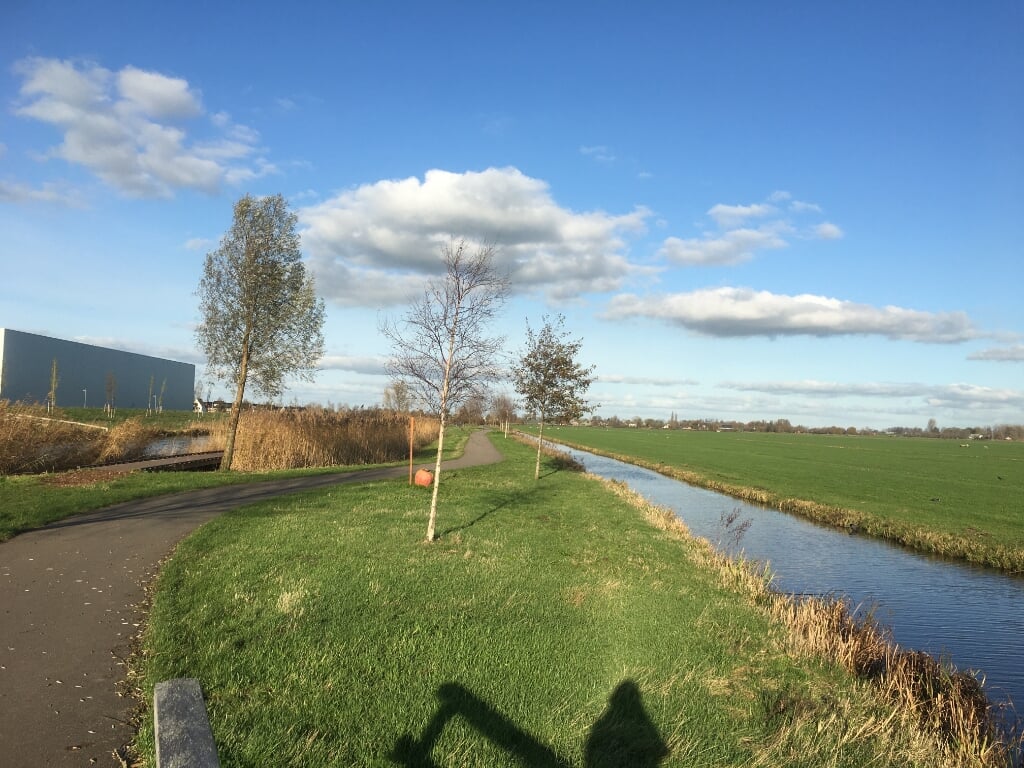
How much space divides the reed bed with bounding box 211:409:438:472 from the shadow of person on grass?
20.4m

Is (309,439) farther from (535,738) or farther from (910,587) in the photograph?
(535,738)

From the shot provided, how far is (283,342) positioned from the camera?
23250 mm

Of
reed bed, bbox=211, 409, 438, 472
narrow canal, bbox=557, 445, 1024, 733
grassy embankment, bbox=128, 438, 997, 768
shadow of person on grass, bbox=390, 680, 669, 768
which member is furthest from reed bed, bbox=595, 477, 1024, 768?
reed bed, bbox=211, 409, 438, 472

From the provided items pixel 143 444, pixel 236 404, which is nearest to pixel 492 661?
pixel 236 404

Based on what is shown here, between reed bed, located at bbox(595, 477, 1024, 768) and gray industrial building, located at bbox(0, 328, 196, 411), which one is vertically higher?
gray industrial building, located at bbox(0, 328, 196, 411)

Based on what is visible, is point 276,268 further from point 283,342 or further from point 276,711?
point 276,711

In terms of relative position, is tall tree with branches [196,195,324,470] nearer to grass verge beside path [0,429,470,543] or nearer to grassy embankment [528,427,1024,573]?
grass verge beside path [0,429,470,543]

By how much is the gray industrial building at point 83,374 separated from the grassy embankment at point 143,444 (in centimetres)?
2376

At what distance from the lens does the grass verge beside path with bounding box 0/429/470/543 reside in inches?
458

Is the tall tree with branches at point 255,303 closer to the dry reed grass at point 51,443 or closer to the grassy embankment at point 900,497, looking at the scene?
the dry reed grass at point 51,443

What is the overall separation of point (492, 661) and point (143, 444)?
25.9 meters

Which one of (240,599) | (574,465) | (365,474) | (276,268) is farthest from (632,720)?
(574,465)

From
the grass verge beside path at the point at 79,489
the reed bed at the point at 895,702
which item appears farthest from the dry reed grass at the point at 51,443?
the reed bed at the point at 895,702

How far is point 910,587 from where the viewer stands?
571 inches
